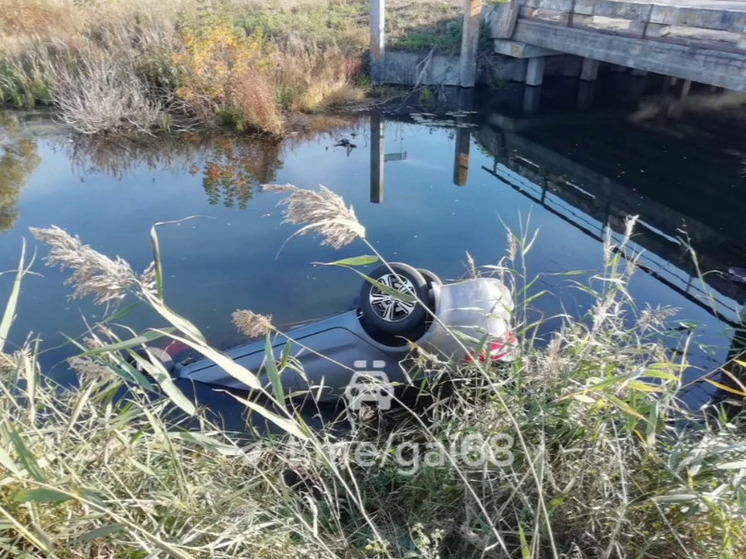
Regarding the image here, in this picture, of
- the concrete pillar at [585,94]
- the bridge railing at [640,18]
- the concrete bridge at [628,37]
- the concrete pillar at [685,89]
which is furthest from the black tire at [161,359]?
the concrete pillar at [685,89]

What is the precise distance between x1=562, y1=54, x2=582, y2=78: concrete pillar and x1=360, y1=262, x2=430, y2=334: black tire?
42.6ft

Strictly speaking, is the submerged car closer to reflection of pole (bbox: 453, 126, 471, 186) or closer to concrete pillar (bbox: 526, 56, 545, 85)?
reflection of pole (bbox: 453, 126, 471, 186)

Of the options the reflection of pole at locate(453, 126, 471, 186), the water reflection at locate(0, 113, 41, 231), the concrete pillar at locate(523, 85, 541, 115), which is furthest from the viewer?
the concrete pillar at locate(523, 85, 541, 115)

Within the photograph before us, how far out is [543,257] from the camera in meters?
6.26

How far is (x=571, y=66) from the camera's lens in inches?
568

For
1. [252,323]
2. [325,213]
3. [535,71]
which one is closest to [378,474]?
[252,323]

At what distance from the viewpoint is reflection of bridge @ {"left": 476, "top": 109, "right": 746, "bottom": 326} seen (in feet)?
19.1

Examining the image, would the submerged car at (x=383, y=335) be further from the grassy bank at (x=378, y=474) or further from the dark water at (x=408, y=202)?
Answer: the dark water at (x=408, y=202)

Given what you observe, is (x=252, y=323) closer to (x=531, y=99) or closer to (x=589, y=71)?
(x=531, y=99)

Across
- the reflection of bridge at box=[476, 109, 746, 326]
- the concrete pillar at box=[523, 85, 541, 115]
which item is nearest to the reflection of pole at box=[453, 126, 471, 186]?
the reflection of bridge at box=[476, 109, 746, 326]

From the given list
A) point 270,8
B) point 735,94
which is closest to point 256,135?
point 270,8

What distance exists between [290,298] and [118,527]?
406cm

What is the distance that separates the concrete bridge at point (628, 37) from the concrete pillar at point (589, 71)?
23mm

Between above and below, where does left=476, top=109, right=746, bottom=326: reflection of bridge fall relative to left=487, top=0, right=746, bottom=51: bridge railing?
below
